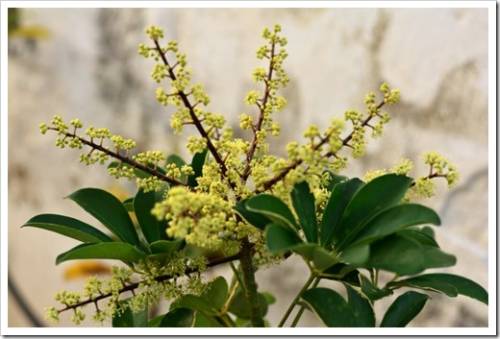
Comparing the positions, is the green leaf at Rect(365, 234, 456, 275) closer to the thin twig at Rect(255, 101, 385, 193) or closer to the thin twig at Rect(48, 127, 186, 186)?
the thin twig at Rect(255, 101, 385, 193)

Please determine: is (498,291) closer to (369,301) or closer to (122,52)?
(369,301)

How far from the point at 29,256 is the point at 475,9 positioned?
2087 mm

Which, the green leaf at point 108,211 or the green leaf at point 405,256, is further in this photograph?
the green leaf at point 108,211

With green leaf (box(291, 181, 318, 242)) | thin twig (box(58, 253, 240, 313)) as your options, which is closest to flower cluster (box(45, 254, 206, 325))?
thin twig (box(58, 253, 240, 313))

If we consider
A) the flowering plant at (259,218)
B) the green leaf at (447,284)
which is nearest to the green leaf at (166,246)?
the flowering plant at (259,218)

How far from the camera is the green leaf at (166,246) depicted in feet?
1.95

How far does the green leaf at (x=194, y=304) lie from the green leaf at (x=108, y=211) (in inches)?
3.2

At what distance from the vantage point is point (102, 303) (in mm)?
608

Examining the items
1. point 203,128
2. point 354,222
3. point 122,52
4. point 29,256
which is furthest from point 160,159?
point 29,256

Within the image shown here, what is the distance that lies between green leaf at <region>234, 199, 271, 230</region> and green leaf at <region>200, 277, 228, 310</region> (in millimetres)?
128

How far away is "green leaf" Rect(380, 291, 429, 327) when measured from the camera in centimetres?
Result: 66

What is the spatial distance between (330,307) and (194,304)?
0.14m

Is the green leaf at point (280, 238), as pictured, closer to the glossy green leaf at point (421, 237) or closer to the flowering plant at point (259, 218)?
the flowering plant at point (259, 218)

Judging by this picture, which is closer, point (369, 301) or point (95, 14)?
point (369, 301)
